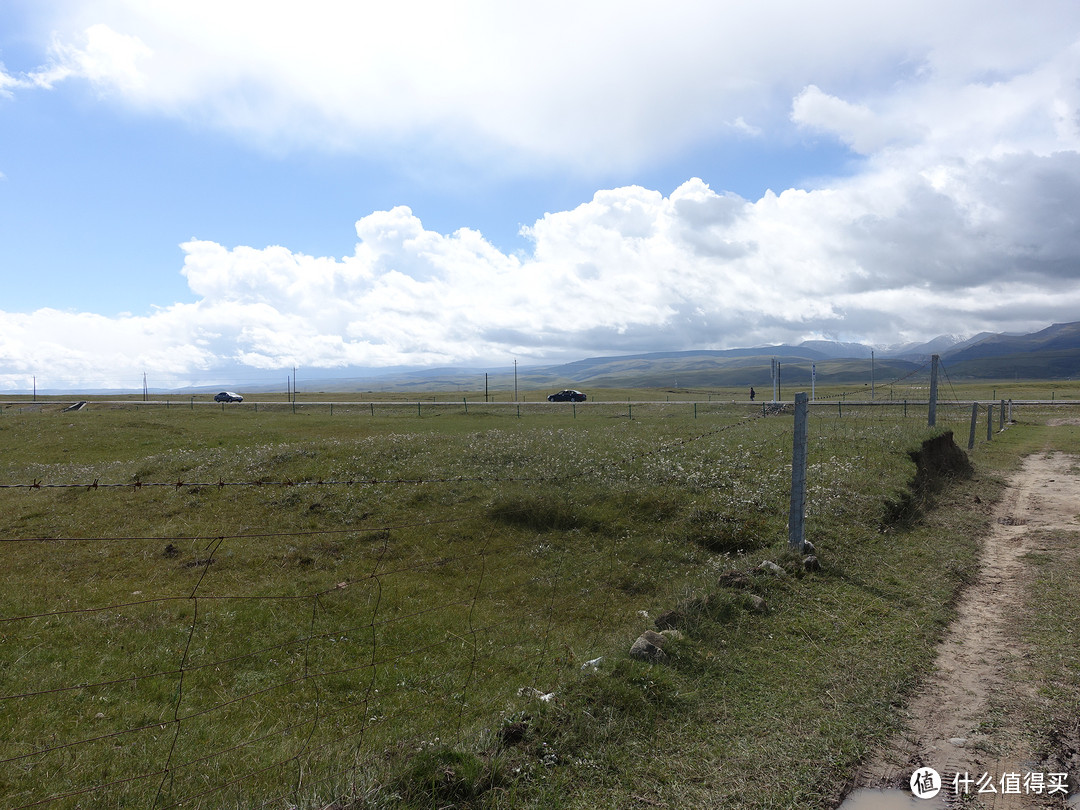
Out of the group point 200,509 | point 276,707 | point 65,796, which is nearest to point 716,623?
point 276,707

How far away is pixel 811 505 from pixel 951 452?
11388 mm

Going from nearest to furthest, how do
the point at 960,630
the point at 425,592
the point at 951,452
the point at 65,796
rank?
the point at 65,796, the point at 960,630, the point at 425,592, the point at 951,452

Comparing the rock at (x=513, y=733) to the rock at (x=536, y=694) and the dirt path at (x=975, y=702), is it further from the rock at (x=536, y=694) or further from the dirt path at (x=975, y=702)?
the dirt path at (x=975, y=702)

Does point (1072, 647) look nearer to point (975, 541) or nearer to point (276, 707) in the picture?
point (975, 541)

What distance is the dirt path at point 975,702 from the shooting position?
18.5 feet

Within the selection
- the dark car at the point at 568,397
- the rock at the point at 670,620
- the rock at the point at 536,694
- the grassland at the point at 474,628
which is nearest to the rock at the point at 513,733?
the grassland at the point at 474,628

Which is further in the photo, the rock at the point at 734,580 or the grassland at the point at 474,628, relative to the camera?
the rock at the point at 734,580

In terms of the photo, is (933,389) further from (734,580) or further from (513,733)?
(513,733)

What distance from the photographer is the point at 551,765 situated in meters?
5.83

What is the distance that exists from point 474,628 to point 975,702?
7671 millimetres

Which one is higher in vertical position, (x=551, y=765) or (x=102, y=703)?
(x=551, y=765)

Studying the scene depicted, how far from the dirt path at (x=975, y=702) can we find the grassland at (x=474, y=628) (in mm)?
276

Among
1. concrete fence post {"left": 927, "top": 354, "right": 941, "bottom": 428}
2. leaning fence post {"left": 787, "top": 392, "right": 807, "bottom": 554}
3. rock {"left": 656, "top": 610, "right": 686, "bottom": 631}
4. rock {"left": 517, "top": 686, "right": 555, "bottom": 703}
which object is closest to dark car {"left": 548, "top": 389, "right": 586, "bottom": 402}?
concrete fence post {"left": 927, "top": 354, "right": 941, "bottom": 428}

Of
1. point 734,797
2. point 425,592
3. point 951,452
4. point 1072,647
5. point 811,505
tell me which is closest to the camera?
point 734,797
